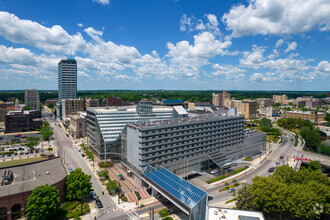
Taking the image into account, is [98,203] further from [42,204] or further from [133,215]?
[42,204]

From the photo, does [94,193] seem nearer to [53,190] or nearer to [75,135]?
[53,190]

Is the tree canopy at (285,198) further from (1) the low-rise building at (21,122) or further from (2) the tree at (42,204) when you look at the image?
(1) the low-rise building at (21,122)

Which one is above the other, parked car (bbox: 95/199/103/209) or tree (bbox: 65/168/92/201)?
tree (bbox: 65/168/92/201)

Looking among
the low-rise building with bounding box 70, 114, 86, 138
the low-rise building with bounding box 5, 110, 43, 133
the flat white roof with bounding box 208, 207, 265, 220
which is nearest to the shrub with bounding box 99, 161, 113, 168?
the flat white roof with bounding box 208, 207, 265, 220

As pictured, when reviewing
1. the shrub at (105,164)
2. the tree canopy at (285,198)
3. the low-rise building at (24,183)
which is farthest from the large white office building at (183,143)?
the tree canopy at (285,198)

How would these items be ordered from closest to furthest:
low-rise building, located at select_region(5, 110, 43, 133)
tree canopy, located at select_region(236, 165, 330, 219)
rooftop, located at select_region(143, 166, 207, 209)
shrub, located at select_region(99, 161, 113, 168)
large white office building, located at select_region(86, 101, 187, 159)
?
tree canopy, located at select_region(236, 165, 330, 219) < rooftop, located at select_region(143, 166, 207, 209) < shrub, located at select_region(99, 161, 113, 168) < large white office building, located at select_region(86, 101, 187, 159) < low-rise building, located at select_region(5, 110, 43, 133)

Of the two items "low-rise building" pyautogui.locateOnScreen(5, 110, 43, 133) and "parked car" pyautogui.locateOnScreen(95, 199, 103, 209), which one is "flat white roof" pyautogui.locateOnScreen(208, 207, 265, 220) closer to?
"parked car" pyautogui.locateOnScreen(95, 199, 103, 209)

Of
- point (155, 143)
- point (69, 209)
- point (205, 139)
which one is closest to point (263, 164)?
point (205, 139)
